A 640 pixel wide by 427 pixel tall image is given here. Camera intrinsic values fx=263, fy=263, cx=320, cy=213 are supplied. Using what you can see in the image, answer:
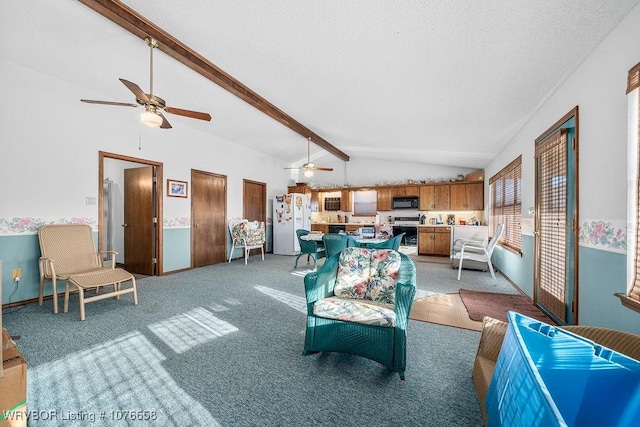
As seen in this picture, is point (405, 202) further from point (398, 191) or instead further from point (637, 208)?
point (637, 208)

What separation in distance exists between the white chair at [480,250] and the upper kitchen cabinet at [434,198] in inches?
91.5

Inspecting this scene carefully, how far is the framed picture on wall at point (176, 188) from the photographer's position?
487cm

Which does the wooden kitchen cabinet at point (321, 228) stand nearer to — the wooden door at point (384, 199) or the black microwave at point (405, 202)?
the wooden door at point (384, 199)

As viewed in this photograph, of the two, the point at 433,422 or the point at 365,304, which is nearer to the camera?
the point at 433,422

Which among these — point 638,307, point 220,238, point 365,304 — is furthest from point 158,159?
point 638,307

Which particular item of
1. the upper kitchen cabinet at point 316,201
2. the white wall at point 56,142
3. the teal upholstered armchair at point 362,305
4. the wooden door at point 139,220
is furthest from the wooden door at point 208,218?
the teal upholstered armchair at point 362,305

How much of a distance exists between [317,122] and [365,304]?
12.9ft

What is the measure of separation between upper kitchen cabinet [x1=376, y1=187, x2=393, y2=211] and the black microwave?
0.18m

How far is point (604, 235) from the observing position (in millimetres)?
1911

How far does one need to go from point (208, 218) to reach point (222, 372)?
4354mm

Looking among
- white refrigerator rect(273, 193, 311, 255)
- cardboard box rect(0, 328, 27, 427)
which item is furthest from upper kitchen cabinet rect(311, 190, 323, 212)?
cardboard box rect(0, 328, 27, 427)

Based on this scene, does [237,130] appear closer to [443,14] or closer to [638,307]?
[443,14]

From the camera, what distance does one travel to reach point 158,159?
4.67 m

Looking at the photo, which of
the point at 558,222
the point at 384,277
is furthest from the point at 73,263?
the point at 558,222
